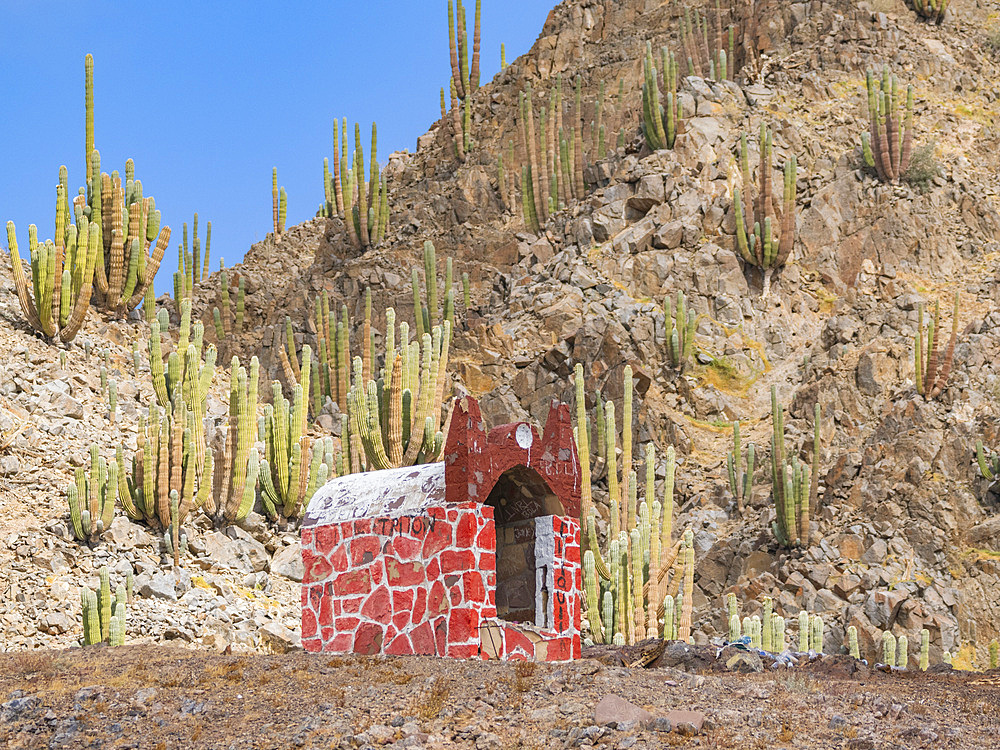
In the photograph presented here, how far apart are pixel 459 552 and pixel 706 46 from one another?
23195 mm

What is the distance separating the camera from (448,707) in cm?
853

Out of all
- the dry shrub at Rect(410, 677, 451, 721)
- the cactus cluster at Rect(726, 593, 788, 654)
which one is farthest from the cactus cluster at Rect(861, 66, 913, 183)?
the dry shrub at Rect(410, 677, 451, 721)

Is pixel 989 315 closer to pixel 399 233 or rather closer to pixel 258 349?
pixel 399 233

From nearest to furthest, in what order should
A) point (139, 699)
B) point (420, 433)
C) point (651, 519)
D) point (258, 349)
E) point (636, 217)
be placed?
point (139, 699)
point (651, 519)
point (420, 433)
point (636, 217)
point (258, 349)

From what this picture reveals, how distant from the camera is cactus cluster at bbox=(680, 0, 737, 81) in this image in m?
30.9

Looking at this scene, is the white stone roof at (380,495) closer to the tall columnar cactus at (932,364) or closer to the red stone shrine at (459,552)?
the red stone shrine at (459,552)

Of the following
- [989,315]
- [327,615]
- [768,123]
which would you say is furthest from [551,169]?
[327,615]

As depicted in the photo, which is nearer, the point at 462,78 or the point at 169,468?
the point at 169,468

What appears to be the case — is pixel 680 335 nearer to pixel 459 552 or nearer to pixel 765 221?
pixel 765 221

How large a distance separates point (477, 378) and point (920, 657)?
11238 mm

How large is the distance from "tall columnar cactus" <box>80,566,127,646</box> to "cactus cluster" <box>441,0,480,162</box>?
20456 mm

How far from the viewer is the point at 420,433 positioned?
62.8ft

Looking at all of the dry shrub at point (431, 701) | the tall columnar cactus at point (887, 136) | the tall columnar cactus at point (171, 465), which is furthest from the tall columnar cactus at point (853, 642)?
the tall columnar cactus at point (887, 136)

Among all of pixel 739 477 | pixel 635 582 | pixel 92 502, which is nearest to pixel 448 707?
pixel 635 582
